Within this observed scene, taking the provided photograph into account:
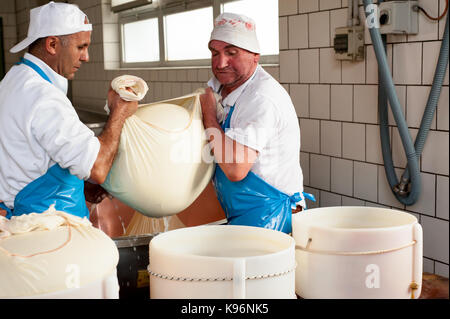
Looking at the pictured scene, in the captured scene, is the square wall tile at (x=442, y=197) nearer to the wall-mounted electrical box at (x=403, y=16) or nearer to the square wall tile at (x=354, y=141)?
the square wall tile at (x=354, y=141)

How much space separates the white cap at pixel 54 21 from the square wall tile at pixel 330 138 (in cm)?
136

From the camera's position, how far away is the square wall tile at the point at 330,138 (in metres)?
2.39

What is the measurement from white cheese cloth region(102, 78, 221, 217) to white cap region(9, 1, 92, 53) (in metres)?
0.18

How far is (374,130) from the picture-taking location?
218 centimetres

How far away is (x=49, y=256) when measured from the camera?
0.82 m

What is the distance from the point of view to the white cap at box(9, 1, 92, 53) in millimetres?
1296

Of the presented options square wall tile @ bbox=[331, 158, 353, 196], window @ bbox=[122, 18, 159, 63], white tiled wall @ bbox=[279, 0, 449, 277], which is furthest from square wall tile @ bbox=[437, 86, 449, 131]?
window @ bbox=[122, 18, 159, 63]

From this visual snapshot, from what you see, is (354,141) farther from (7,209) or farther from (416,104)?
(7,209)

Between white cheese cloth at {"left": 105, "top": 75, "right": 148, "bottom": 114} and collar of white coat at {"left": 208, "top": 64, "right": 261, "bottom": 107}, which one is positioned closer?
white cheese cloth at {"left": 105, "top": 75, "right": 148, "bottom": 114}

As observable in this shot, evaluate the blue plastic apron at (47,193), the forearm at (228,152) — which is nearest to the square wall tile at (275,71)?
the forearm at (228,152)

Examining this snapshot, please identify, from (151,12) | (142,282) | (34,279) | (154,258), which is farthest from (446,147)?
(151,12)

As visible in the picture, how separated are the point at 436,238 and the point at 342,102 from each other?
2.26ft

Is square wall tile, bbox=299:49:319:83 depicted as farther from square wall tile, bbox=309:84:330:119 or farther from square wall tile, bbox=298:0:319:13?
square wall tile, bbox=298:0:319:13

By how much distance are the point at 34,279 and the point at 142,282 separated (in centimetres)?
50
